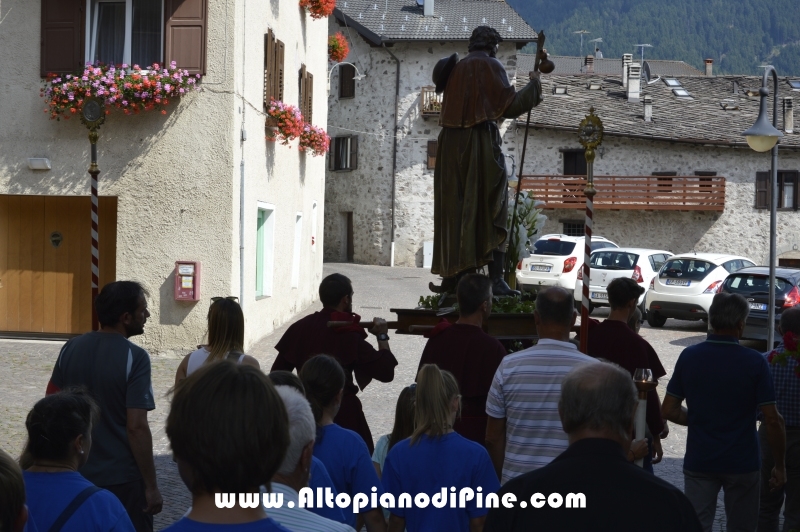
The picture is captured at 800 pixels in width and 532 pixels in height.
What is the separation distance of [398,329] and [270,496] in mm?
4145

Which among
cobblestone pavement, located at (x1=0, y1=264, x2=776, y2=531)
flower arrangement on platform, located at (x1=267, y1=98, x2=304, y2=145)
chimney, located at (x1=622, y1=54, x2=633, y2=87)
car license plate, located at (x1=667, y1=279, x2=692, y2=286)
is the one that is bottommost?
cobblestone pavement, located at (x1=0, y1=264, x2=776, y2=531)

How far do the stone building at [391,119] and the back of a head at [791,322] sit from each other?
32.7 m

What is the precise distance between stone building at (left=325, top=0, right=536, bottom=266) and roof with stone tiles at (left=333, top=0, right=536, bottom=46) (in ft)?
0.12

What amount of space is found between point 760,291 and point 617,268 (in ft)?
18.1

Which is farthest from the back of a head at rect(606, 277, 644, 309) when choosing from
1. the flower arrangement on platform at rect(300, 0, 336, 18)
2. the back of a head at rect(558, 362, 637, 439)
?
the flower arrangement on platform at rect(300, 0, 336, 18)

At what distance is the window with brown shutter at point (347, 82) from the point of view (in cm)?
4006

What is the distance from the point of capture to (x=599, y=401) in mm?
2754

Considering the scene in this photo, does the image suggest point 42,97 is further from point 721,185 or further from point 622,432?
point 721,185

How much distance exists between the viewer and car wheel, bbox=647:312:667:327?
21.5 m

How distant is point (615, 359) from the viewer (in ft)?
19.2

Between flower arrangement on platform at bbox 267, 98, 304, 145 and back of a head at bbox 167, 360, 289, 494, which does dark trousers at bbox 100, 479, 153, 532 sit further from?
→ flower arrangement on platform at bbox 267, 98, 304, 145

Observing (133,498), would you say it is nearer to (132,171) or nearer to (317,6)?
(132,171)

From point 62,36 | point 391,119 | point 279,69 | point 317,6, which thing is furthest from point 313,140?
point 391,119

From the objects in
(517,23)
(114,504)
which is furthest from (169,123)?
(517,23)
